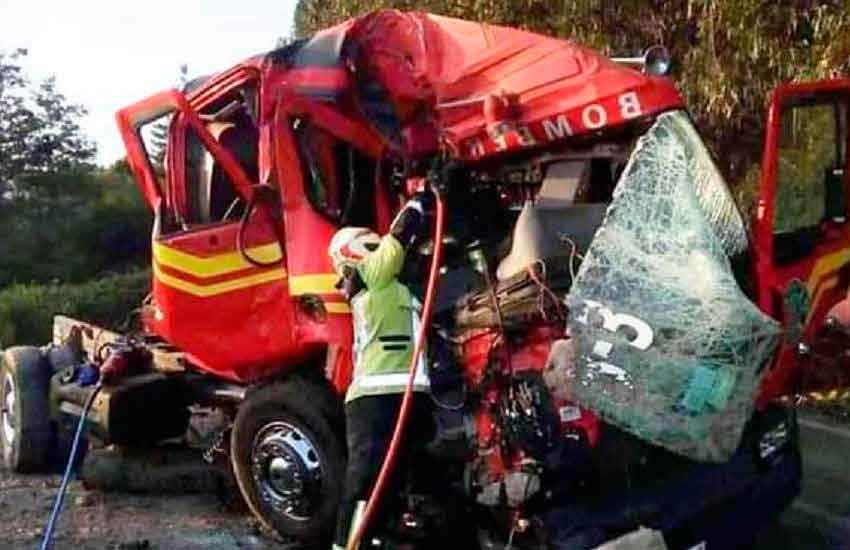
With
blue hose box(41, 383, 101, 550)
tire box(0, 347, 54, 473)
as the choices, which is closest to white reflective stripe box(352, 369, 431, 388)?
blue hose box(41, 383, 101, 550)

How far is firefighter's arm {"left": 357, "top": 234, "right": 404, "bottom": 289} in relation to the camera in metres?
5.86

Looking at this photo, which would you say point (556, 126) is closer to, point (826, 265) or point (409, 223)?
point (409, 223)

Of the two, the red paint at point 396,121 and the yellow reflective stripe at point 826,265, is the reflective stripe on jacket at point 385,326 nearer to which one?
the red paint at point 396,121

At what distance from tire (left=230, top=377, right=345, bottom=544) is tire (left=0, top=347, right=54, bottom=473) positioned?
92.2 inches

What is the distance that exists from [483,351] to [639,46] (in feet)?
20.7

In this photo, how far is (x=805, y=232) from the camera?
6.50 metres

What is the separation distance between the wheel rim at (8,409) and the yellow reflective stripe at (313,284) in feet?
9.80

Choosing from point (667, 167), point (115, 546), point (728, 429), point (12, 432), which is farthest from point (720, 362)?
point (12, 432)

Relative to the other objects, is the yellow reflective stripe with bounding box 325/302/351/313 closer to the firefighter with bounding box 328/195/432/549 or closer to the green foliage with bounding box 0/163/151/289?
the firefighter with bounding box 328/195/432/549

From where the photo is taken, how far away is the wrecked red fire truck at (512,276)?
17.6 feet

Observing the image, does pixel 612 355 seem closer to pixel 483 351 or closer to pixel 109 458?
pixel 483 351

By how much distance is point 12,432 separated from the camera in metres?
8.87

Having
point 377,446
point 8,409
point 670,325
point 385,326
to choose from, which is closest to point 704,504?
point 670,325

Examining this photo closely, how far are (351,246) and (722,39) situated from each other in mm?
5043
